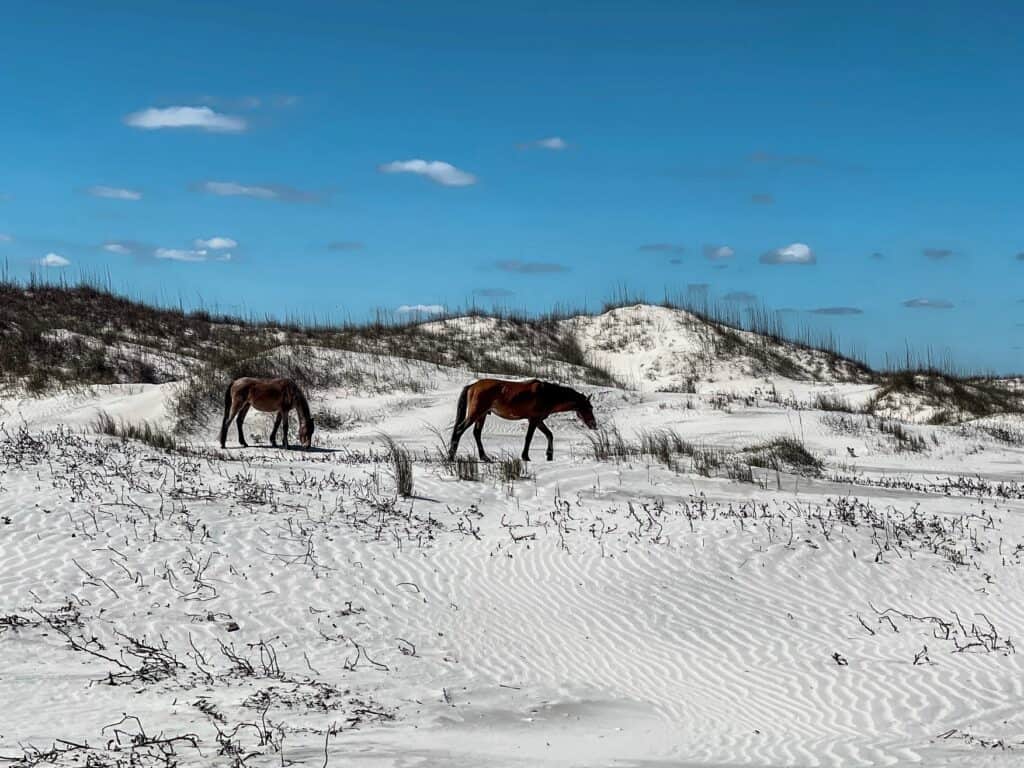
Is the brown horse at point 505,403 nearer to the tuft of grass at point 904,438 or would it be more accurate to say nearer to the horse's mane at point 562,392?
the horse's mane at point 562,392

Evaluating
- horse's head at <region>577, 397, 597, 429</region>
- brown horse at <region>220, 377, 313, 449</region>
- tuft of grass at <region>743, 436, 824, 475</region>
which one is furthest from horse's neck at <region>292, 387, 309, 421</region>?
tuft of grass at <region>743, 436, 824, 475</region>

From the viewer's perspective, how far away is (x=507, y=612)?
8617 mm

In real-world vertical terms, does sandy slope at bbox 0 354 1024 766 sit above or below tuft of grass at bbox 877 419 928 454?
below

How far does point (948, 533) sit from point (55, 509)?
9.12m

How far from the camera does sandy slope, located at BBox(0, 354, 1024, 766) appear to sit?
5.72 m

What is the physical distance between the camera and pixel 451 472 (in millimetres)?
13969

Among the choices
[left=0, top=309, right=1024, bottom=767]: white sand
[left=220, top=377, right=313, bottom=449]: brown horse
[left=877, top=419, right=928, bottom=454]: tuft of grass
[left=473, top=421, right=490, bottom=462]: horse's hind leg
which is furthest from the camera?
[left=877, top=419, right=928, bottom=454]: tuft of grass

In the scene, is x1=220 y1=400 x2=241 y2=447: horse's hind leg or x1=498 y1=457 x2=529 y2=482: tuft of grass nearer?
x1=498 y1=457 x2=529 y2=482: tuft of grass

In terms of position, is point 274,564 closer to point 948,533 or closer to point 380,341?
point 948,533

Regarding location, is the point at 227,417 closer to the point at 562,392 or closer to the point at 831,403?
the point at 562,392

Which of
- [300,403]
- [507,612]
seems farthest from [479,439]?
[507,612]

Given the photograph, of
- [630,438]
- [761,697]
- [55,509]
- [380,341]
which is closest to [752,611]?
[761,697]

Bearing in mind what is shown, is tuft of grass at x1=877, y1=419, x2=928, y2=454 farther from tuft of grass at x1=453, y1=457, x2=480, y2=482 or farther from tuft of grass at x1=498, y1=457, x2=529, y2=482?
tuft of grass at x1=453, y1=457, x2=480, y2=482

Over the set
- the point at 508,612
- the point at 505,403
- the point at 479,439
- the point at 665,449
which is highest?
the point at 505,403
